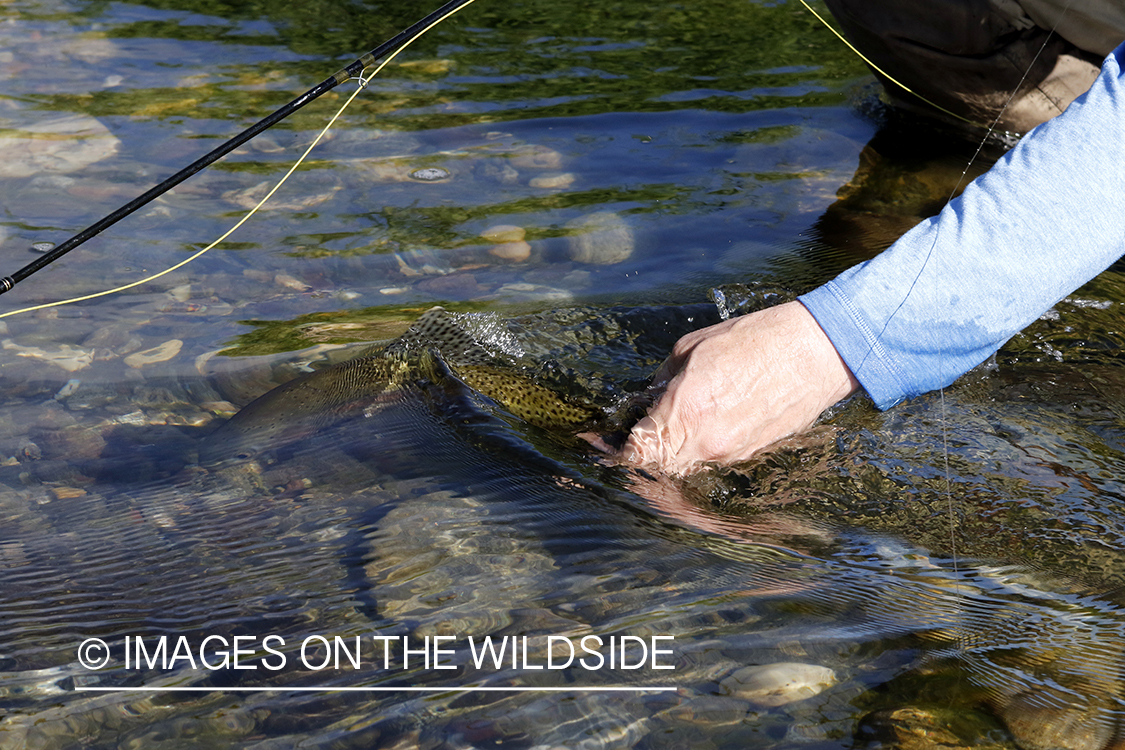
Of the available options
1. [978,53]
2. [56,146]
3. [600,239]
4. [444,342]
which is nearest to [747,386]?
[444,342]

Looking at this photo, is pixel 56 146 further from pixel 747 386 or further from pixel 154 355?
pixel 747 386

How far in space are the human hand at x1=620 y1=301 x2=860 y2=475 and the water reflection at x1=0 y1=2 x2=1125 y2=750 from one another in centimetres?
18

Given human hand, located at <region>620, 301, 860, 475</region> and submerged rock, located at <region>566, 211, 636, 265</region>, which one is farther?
submerged rock, located at <region>566, 211, 636, 265</region>

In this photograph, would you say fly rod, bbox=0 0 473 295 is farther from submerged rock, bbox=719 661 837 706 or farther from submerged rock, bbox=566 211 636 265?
submerged rock, bbox=719 661 837 706

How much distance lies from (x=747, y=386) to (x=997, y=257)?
1.94ft

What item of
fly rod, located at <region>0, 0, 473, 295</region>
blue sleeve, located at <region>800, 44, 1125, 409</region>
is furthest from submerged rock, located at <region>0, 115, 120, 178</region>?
blue sleeve, located at <region>800, 44, 1125, 409</region>

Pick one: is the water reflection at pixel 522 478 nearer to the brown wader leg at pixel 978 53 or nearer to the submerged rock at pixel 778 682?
the submerged rock at pixel 778 682

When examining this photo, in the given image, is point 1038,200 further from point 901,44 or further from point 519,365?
point 901,44

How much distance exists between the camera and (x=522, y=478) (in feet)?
8.45

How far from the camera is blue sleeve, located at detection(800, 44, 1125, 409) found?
201cm

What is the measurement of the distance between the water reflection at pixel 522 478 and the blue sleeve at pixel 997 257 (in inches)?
19.1

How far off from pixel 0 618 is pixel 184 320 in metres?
1.56

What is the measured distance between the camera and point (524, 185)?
4613 mm

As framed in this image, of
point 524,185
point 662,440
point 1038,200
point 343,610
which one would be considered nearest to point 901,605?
point 662,440
